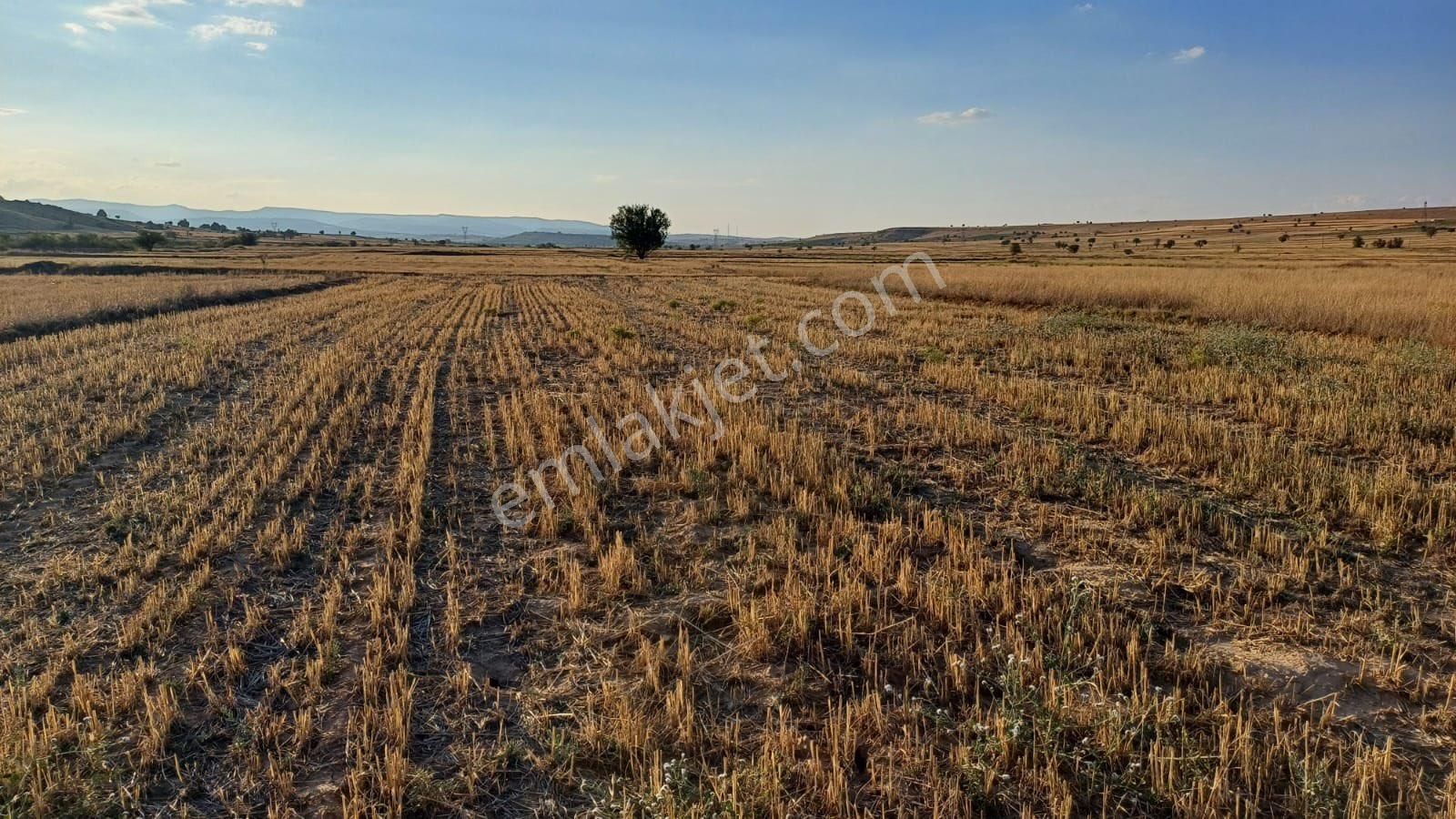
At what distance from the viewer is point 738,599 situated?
5.22 metres

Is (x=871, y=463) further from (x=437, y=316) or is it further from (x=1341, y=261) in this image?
(x=1341, y=261)

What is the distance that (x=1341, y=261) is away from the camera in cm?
4697

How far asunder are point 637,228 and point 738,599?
8861 centimetres

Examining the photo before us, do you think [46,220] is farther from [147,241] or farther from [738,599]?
[738,599]

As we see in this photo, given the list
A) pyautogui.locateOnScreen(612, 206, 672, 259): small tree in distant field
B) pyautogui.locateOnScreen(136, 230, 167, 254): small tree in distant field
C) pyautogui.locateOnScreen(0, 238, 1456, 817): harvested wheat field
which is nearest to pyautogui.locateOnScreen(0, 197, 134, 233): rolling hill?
pyautogui.locateOnScreen(136, 230, 167, 254): small tree in distant field

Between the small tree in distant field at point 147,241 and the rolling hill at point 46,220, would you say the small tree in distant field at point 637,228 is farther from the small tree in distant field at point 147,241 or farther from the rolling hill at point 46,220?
the rolling hill at point 46,220

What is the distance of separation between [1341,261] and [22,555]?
62.2 m

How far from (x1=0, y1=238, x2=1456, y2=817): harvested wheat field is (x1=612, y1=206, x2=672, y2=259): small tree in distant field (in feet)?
260

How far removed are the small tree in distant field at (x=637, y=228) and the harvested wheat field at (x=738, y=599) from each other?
79.2 metres

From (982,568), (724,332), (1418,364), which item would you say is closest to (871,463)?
(982,568)

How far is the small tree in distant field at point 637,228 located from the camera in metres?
89.2

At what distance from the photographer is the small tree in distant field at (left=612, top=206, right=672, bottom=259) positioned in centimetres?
8919

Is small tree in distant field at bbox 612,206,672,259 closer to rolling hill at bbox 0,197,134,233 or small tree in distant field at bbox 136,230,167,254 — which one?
small tree in distant field at bbox 136,230,167,254

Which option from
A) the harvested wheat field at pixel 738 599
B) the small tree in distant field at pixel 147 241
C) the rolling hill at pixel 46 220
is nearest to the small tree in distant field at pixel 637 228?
the small tree in distant field at pixel 147 241
